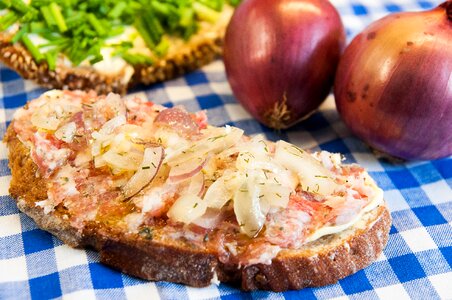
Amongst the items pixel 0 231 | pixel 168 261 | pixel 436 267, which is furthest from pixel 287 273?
pixel 0 231

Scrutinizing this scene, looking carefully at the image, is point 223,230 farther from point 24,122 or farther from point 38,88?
point 38,88

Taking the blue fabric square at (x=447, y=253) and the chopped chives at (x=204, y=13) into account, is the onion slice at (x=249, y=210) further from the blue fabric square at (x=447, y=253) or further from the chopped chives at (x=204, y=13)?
the chopped chives at (x=204, y=13)

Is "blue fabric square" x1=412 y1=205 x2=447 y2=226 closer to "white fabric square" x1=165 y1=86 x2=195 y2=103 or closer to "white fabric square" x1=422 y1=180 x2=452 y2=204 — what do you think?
"white fabric square" x1=422 y1=180 x2=452 y2=204

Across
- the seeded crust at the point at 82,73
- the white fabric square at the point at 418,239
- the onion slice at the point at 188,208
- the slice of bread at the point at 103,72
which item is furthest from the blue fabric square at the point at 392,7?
the onion slice at the point at 188,208

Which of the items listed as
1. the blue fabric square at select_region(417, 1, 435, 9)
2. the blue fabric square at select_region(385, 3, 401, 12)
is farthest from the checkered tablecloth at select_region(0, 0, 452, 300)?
the blue fabric square at select_region(417, 1, 435, 9)

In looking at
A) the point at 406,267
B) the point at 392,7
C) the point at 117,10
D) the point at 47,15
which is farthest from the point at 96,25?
the point at 392,7

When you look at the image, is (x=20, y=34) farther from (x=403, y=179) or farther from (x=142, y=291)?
(x=403, y=179)
